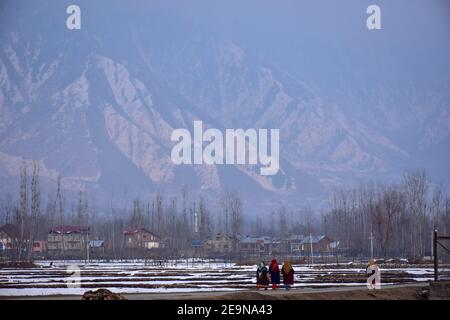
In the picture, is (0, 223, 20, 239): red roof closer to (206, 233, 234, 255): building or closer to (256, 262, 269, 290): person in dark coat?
(206, 233, 234, 255): building

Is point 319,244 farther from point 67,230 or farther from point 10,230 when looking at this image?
point 10,230

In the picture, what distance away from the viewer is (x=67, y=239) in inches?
3147

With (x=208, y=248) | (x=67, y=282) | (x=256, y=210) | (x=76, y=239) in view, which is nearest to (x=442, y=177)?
(x=256, y=210)

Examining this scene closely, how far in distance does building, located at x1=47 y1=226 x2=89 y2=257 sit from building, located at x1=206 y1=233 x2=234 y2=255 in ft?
38.5

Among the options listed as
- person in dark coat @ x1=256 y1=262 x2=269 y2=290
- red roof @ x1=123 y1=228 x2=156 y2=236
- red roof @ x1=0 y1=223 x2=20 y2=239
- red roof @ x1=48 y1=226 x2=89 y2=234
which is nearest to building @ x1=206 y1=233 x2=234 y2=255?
red roof @ x1=123 y1=228 x2=156 y2=236

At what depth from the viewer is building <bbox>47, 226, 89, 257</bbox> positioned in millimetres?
77294

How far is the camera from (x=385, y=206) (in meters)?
69.6

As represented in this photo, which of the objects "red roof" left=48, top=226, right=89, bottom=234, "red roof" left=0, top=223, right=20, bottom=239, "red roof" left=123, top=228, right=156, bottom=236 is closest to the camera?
"red roof" left=0, top=223, right=20, bottom=239

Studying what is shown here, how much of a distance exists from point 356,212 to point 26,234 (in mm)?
34261

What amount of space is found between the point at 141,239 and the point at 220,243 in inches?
345

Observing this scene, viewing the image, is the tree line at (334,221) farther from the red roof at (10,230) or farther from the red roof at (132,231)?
the red roof at (10,230)
